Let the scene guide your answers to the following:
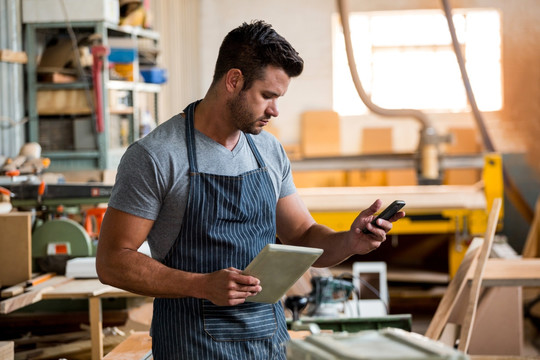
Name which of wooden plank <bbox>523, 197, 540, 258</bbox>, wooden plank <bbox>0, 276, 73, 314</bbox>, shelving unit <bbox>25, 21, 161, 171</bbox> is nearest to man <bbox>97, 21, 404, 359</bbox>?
wooden plank <bbox>0, 276, 73, 314</bbox>

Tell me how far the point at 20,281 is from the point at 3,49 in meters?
2.01

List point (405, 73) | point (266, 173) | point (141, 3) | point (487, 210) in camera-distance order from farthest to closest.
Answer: point (405, 73) → point (487, 210) → point (141, 3) → point (266, 173)

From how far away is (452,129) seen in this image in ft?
30.6

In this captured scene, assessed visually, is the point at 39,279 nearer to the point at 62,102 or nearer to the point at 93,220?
the point at 93,220

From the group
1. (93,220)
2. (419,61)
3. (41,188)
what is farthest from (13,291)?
(419,61)

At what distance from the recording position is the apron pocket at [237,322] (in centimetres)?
185

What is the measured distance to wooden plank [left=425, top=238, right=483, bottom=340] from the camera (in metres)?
3.00

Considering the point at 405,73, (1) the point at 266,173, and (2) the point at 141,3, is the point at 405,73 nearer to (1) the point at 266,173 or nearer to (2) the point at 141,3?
(2) the point at 141,3

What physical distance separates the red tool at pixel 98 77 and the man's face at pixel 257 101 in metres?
3.16

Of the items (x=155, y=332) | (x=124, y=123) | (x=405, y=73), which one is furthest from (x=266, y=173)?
(x=405, y=73)

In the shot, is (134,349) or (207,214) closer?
(207,214)

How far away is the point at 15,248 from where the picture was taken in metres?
3.16

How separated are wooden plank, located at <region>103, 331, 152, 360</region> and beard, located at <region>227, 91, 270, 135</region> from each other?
84 cm

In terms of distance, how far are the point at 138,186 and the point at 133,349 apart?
0.81 m
